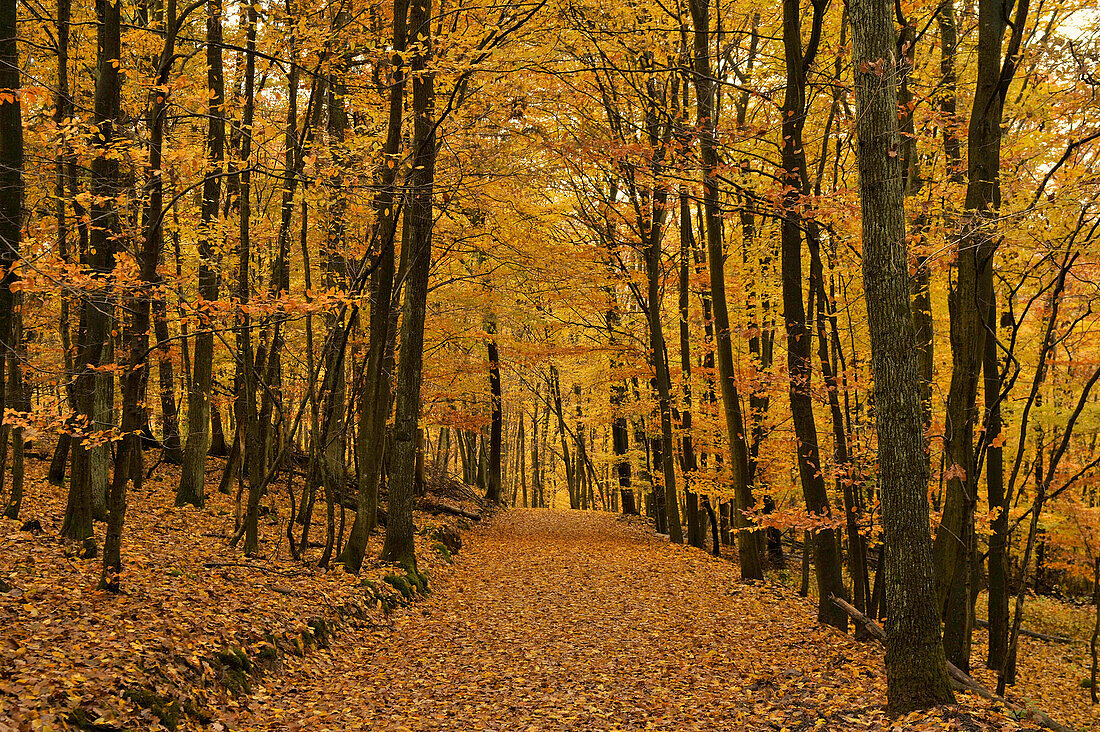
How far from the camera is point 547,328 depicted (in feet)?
67.6

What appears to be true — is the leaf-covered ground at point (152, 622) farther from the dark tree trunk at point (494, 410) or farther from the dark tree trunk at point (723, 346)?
the dark tree trunk at point (494, 410)

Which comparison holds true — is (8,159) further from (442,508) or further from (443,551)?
(442,508)

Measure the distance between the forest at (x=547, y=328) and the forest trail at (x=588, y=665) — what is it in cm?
8

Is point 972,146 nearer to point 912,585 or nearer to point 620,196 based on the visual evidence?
point 912,585

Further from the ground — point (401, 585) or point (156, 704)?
point (156, 704)

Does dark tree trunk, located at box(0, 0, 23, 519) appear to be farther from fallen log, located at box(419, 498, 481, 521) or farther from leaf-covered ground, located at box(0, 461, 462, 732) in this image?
fallen log, located at box(419, 498, 481, 521)

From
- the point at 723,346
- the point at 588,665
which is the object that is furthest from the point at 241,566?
the point at 723,346

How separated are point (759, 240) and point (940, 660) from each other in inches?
414

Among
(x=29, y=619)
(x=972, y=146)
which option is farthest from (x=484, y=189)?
(x=29, y=619)

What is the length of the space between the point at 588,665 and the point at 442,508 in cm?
1161

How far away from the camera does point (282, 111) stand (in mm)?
15508

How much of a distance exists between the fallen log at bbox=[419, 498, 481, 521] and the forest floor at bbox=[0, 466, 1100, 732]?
6.42 meters

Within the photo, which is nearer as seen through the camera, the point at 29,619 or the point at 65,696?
the point at 65,696

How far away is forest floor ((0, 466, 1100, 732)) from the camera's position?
5105 millimetres
